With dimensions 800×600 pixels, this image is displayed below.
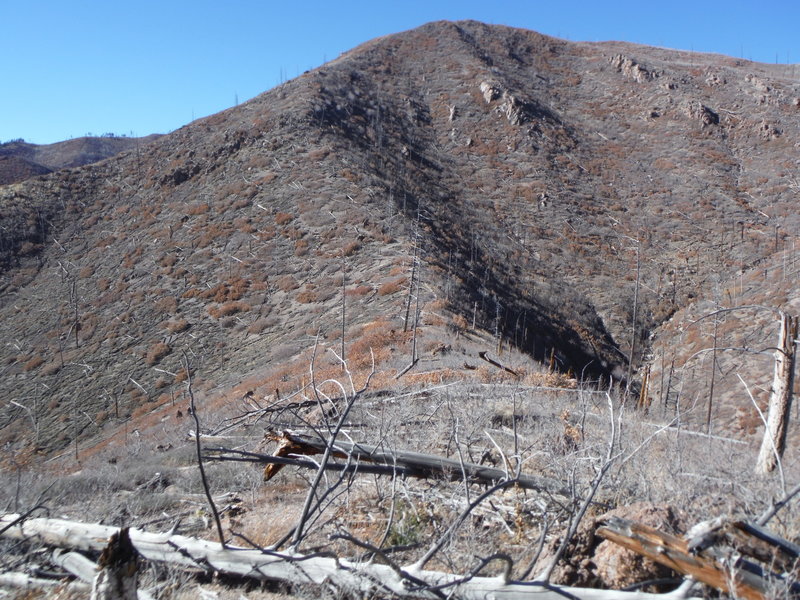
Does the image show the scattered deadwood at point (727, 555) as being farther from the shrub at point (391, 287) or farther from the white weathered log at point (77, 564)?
the shrub at point (391, 287)

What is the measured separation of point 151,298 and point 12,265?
37.2 feet

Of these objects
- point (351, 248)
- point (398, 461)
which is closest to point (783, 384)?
point (398, 461)

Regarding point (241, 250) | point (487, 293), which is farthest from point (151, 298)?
point (487, 293)

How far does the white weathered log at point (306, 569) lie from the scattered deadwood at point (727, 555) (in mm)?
164

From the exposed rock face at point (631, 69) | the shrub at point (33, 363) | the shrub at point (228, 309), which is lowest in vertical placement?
the shrub at point (33, 363)

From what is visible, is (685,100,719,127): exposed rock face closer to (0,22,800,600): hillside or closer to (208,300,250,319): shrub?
(0,22,800,600): hillside

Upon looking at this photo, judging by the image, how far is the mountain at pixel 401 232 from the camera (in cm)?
1969

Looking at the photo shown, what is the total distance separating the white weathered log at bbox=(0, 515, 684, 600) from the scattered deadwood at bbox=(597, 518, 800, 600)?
6.4 inches

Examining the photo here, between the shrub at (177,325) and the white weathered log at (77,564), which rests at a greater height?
the white weathered log at (77,564)

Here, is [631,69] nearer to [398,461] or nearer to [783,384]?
[783,384]

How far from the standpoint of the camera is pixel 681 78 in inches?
1961

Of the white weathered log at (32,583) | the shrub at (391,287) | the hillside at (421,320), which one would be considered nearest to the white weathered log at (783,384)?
the hillside at (421,320)

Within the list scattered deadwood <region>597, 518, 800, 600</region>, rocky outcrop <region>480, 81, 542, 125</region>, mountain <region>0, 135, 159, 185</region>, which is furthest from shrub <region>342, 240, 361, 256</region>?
mountain <region>0, 135, 159, 185</region>

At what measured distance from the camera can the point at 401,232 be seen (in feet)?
84.7
